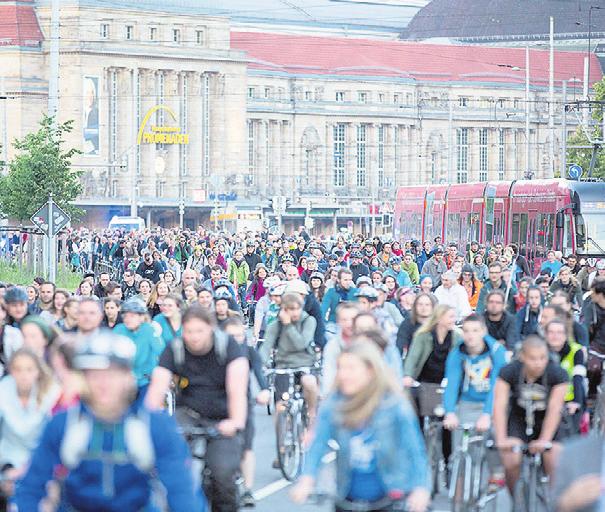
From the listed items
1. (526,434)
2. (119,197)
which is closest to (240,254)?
(526,434)

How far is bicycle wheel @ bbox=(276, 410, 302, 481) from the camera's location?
46.5 ft

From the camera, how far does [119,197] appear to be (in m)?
123

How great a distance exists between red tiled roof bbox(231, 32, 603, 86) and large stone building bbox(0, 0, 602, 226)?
0.11m

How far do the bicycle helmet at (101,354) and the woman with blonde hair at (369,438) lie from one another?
3.05 ft

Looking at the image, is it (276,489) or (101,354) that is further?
(276,489)

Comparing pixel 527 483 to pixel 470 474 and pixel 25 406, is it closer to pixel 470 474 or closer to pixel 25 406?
pixel 470 474

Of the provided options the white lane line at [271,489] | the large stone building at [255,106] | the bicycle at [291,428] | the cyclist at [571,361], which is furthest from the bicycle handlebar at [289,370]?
the large stone building at [255,106]

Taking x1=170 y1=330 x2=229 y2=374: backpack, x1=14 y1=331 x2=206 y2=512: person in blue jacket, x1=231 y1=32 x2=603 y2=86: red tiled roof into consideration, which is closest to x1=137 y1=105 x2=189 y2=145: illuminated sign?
x1=231 y1=32 x2=603 y2=86: red tiled roof

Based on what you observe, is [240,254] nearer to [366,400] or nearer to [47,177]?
[47,177]

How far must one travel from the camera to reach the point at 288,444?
1427 cm

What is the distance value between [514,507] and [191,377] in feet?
6.82

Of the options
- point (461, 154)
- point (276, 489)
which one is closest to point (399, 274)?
point (276, 489)

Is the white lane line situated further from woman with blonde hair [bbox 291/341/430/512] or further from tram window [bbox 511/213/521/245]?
tram window [bbox 511/213/521/245]

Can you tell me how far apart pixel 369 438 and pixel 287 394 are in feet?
24.2
